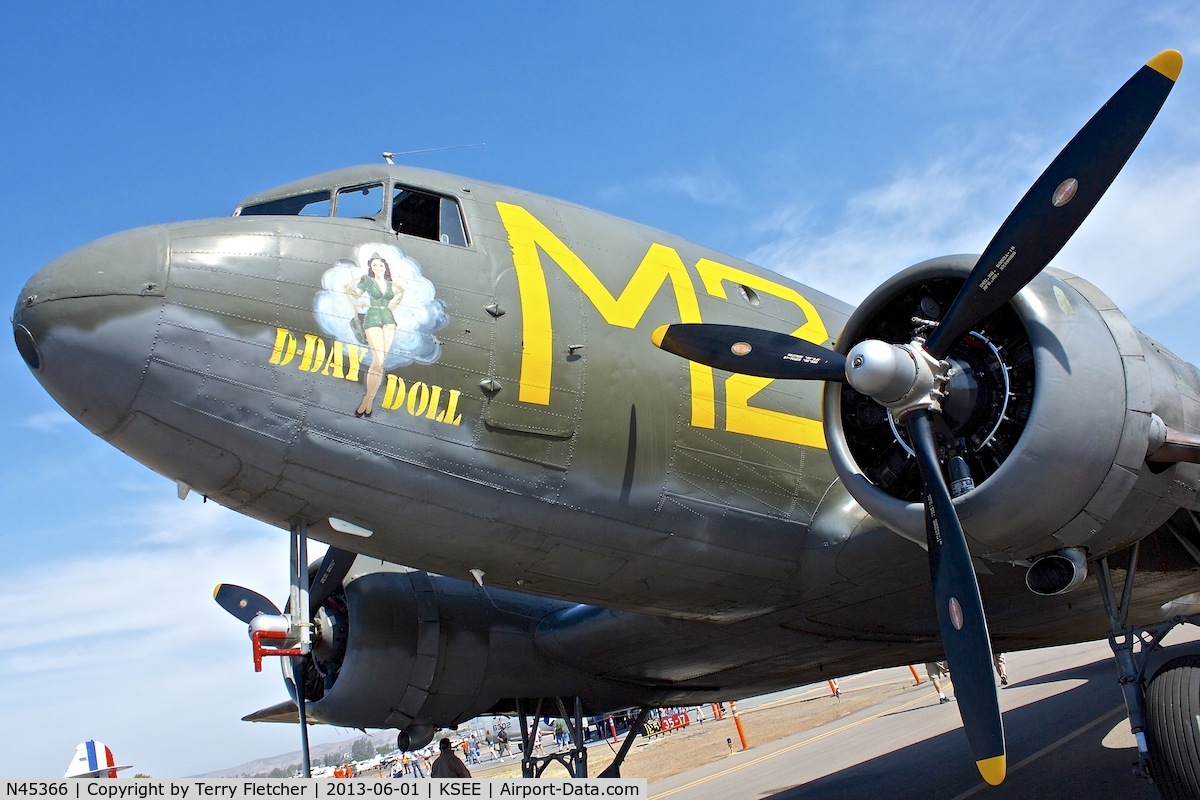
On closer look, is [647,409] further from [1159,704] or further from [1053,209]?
[1159,704]

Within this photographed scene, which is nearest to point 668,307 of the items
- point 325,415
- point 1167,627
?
point 325,415

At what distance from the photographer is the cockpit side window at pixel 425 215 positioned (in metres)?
7.42

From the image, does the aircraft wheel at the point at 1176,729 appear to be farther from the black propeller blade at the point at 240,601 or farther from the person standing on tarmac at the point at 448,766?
the black propeller blade at the point at 240,601

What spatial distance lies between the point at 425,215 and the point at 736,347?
2.61 meters

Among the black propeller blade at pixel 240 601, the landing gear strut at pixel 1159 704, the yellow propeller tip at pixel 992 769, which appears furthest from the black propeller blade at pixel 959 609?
the black propeller blade at pixel 240 601

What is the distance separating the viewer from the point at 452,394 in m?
6.81

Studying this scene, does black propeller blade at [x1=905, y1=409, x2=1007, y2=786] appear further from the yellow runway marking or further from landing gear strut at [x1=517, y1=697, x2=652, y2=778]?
the yellow runway marking

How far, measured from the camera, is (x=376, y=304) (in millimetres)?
6715

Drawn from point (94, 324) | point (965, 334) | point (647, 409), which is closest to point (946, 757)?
point (965, 334)

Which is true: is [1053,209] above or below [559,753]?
above

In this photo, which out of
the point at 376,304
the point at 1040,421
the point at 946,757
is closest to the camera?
the point at 1040,421

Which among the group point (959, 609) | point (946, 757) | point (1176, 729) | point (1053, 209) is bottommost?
point (946, 757)

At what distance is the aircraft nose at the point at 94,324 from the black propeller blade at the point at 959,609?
5.12 m

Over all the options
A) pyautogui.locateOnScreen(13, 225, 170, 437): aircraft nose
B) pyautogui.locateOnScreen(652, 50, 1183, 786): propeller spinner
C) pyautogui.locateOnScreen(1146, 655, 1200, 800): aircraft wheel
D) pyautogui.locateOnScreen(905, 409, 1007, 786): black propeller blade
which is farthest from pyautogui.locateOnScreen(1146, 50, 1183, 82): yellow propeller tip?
pyautogui.locateOnScreen(13, 225, 170, 437): aircraft nose
